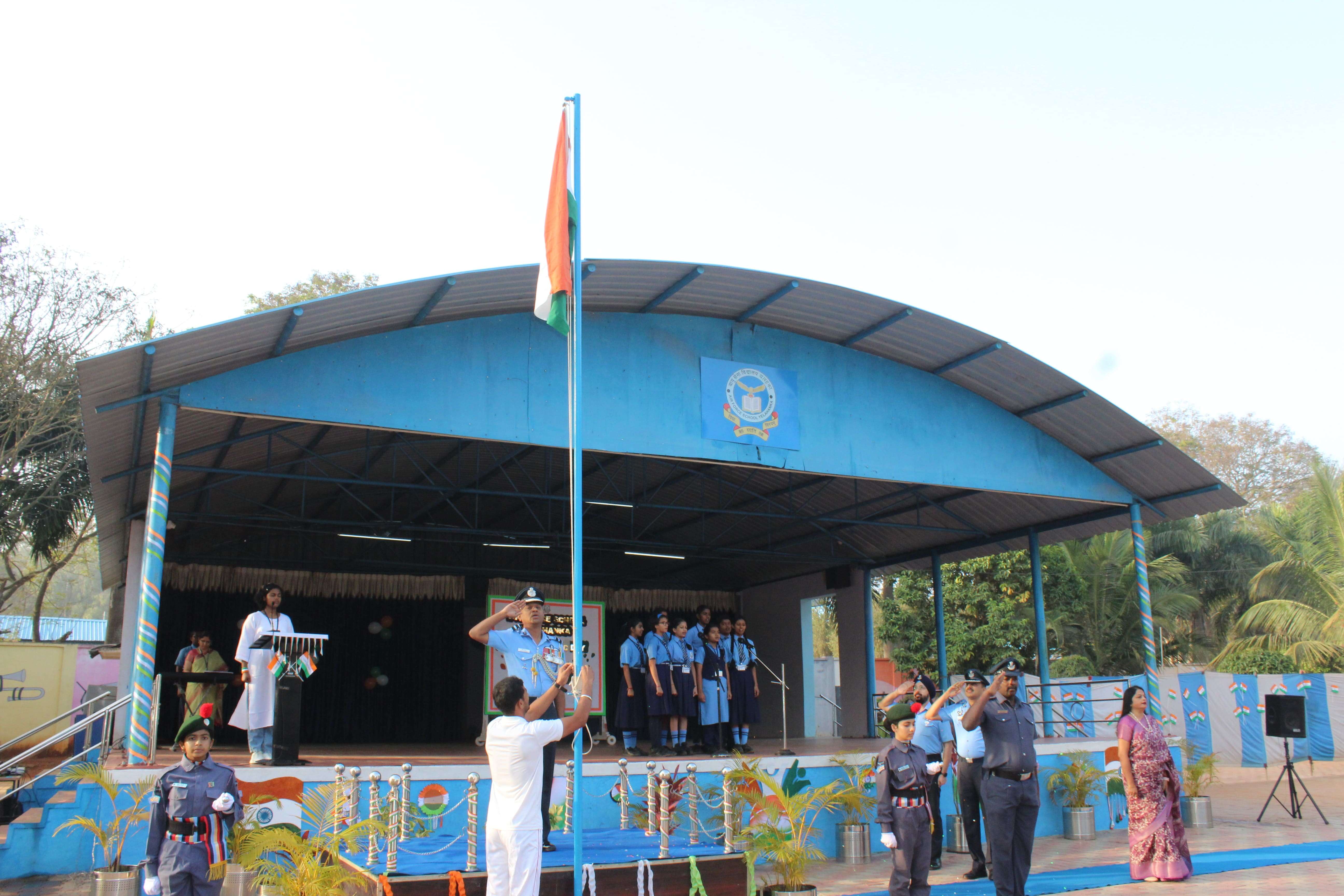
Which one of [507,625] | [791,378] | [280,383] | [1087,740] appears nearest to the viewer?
[507,625]

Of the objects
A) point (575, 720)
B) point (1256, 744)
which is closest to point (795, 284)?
point (575, 720)

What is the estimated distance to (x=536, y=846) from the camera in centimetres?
466

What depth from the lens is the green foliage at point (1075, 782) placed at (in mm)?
11195

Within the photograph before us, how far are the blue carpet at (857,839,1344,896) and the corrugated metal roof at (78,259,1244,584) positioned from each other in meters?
4.54

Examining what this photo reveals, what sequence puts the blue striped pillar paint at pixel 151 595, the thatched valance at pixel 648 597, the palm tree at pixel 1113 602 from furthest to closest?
1. the palm tree at pixel 1113 602
2. the thatched valance at pixel 648 597
3. the blue striped pillar paint at pixel 151 595

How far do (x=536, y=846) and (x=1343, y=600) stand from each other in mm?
22850

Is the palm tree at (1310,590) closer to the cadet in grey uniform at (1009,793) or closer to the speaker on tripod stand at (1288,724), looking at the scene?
the speaker on tripod stand at (1288,724)

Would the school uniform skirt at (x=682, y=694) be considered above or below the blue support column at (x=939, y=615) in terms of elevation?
below

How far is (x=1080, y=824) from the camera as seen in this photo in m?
11.1

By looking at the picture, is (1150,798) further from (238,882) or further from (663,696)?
(238,882)

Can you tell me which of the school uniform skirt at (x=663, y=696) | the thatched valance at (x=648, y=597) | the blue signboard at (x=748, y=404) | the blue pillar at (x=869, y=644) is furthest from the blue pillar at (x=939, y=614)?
the blue signboard at (x=748, y=404)

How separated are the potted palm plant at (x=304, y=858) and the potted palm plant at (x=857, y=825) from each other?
4.80 meters

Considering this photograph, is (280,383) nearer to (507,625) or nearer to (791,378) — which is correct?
(507,625)

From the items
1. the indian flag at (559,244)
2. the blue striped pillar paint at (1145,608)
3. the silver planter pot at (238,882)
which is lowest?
the silver planter pot at (238,882)
